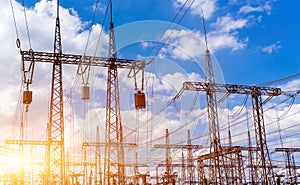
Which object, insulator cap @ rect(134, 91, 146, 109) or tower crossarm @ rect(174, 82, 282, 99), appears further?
tower crossarm @ rect(174, 82, 282, 99)

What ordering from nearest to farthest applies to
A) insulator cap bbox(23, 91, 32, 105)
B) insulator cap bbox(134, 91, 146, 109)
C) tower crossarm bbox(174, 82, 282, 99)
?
insulator cap bbox(134, 91, 146, 109) < insulator cap bbox(23, 91, 32, 105) < tower crossarm bbox(174, 82, 282, 99)

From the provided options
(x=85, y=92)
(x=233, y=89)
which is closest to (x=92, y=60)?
(x=85, y=92)

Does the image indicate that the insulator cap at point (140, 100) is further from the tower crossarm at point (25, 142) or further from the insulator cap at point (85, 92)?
the tower crossarm at point (25, 142)

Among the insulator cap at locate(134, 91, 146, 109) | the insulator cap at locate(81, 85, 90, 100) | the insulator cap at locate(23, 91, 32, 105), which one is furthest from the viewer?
the insulator cap at locate(23, 91, 32, 105)

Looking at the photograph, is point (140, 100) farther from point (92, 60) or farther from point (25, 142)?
point (25, 142)

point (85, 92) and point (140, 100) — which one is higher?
point (85, 92)

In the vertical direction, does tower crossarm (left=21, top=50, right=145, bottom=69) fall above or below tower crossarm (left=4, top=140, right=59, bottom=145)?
above

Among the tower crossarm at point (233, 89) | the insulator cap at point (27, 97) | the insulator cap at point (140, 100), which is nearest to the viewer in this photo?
the insulator cap at point (140, 100)

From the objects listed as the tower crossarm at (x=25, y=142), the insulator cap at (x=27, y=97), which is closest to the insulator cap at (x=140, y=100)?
the insulator cap at (x=27, y=97)

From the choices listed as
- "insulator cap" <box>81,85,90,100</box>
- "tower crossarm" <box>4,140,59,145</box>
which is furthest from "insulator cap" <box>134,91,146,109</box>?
"tower crossarm" <box>4,140,59,145</box>

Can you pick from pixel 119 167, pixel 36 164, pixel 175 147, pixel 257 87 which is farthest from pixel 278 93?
pixel 36 164

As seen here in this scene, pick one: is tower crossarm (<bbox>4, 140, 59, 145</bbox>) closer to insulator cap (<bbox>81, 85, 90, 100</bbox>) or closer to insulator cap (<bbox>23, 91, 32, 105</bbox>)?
insulator cap (<bbox>23, 91, 32, 105</bbox>)

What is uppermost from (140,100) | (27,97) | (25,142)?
(27,97)

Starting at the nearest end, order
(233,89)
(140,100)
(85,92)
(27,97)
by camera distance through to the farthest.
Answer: (140,100) < (85,92) < (27,97) < (233,89)
